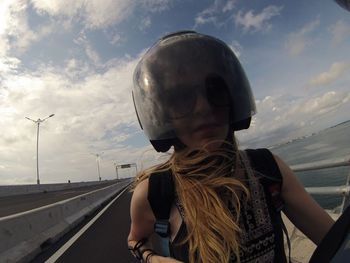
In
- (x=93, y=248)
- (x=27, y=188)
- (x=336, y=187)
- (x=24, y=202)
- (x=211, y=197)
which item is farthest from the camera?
(x=27, y=188)

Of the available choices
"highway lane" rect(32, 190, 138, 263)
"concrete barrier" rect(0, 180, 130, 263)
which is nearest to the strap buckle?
"highway lane" rect(32, 190, 138, 263)

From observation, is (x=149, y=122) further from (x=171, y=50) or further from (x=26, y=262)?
(x=26, y=262)

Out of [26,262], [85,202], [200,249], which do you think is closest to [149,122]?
[200,249]

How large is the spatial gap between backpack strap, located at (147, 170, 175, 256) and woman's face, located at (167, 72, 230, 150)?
0.66 ft

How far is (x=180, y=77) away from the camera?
5.90 feet

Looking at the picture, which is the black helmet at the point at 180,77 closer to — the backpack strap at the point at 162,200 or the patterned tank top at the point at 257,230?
the backpack strap at the point at 162,200

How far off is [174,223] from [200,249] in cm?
18

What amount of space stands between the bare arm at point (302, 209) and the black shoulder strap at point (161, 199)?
1.58 ft

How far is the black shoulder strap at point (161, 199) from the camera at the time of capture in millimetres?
1682

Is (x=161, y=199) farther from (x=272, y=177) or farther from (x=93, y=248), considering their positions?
(x=93, y=248)

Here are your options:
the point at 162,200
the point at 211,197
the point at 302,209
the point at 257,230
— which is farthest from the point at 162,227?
the point at 302,209

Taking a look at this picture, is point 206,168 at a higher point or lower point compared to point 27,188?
lower

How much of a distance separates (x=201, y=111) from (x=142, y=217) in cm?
53

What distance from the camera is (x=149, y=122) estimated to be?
1.96 m
